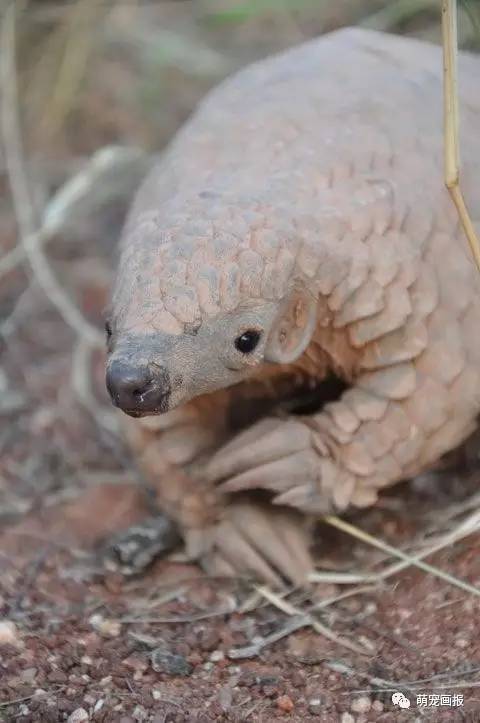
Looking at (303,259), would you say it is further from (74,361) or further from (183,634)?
(74,361)

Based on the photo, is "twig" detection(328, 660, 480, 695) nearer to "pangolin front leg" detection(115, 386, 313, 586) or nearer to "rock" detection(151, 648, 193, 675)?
"rock" detection(151, 648, 193, 675)

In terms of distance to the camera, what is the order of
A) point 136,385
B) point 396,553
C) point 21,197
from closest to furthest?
1. point 136,385
2. point 396,553
3. point 21,197

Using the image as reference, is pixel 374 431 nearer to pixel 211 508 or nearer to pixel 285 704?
pixel 211 508

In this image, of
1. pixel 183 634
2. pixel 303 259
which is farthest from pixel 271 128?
pixel 183 634

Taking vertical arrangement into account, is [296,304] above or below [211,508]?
above

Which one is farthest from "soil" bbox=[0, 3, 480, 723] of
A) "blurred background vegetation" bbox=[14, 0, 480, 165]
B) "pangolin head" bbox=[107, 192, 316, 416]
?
"blurred background vegetation" bbox=[14, 0, 480, 165]

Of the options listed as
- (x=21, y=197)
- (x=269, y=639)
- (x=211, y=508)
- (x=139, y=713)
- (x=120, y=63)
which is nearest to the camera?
(x=139, y=713)

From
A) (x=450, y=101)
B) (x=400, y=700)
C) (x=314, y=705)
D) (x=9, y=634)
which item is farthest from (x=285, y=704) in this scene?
(x=450, y=101)
